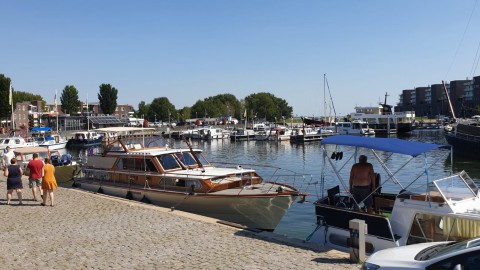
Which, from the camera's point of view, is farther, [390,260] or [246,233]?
[246,233]

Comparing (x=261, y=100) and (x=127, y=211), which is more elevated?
(x=261, y=100)

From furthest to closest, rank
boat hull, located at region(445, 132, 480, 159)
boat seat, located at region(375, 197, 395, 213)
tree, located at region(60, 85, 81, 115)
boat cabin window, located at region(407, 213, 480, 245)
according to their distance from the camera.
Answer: tree, located at region(60, 85, 81, 115), boat hull, located at region(445, 132, 480, 159), boat seat, located at region(375, 197, 395, 213), boat cabin window, located at region(407, 213, 480, 245)

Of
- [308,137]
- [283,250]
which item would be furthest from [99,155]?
[308,137]

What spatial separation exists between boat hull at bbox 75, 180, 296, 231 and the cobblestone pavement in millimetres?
1782

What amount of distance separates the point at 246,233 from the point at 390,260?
238 inches

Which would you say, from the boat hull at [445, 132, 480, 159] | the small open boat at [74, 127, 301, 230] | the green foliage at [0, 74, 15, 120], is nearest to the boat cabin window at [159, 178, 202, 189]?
the small open boat at [74, 127, 301, 230]

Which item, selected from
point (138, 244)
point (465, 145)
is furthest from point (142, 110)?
point (138, 244)

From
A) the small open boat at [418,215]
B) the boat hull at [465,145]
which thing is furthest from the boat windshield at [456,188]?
the boat hull at [465,145]

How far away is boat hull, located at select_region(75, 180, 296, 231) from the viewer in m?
16.5

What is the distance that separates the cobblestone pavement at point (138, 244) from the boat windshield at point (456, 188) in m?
3.29

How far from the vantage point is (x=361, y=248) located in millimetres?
10148

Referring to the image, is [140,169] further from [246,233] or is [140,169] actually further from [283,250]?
[283,250]

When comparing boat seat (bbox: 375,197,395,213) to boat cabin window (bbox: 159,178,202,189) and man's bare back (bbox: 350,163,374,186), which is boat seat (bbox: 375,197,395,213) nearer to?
man's bare back (bbox: 350,163,374,186)

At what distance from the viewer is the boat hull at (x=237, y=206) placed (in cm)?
1652
